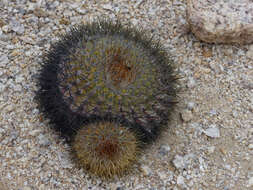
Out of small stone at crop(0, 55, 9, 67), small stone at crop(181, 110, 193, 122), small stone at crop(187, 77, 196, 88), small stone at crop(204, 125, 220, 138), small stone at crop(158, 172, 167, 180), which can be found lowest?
small stone at crop(158, 172, 167, 180)

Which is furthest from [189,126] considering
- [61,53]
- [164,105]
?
[61,53]

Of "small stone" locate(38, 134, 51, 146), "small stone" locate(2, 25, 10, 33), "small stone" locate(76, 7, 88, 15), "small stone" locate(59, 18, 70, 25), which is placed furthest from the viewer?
"small stone" locate(76, 7, 88, 15)

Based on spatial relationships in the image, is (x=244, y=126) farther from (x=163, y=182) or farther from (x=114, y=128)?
(x=114, y=128)

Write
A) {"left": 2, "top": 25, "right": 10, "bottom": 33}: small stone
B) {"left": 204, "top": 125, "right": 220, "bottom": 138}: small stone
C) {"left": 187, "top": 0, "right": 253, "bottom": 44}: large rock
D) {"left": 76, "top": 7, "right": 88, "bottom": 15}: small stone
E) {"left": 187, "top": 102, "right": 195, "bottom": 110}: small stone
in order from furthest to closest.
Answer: {"left": 76, "top": 7, "right": 88, "bottom": 15}: small stone, {"left": 2, "top": 25, "right": 10, "bottom": 33}: small stone, {"left": 187, "top": 0, "right": 253, "bottom": 44}: large rock, {"left": 187, "top": 102, "right": 195, "bottom": 110}: small stone, {"left": 204, "top": 125, "right": 220, "bottom": 138}: small stone

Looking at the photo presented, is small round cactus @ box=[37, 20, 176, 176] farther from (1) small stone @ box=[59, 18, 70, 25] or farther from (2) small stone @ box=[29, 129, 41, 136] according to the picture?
(1) small stone @ box=[59, 18, 70, 25]

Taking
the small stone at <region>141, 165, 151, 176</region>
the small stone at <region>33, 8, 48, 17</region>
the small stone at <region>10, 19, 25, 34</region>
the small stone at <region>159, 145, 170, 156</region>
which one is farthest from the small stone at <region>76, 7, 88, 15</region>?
the small stone at <region>141, 165, 151, 176</region>

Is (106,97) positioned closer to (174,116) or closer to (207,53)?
(174,116)

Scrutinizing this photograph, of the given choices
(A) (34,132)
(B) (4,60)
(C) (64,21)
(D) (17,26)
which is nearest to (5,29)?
(D) (17,26)
